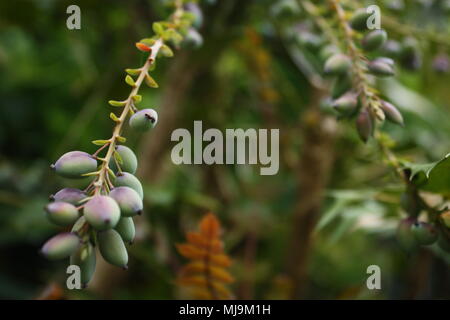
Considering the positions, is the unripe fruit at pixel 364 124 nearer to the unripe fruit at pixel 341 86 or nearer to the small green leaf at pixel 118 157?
the unripe fruit at pixel 341 86

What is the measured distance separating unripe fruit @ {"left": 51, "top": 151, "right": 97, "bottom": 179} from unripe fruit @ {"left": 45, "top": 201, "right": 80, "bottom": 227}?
33 mm

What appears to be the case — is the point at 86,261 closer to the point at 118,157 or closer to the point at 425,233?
the point at 118,157

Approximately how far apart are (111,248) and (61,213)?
4cm

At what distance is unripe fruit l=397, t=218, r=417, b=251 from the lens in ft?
1.38

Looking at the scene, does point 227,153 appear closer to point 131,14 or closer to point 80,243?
point 131,14

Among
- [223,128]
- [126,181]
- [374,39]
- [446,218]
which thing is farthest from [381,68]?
[223,128]

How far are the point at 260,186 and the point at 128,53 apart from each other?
38cm

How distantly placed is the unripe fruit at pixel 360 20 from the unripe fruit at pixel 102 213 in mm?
276

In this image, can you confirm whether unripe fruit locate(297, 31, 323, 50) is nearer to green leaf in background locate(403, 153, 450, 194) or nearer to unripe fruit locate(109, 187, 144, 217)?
green leaf in background locate(403, 153, 450, 194)

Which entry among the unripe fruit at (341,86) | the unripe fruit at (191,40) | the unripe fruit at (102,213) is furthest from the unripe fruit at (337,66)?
the unripe fruit at (102,213)

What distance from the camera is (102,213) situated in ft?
0.99

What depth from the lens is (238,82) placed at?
111 cm

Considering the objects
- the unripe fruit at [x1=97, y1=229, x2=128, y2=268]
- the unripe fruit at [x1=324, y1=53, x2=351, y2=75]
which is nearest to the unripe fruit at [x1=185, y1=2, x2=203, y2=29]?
the unripe fruit at [x1=324, y1=53, x2=351, y2=75]

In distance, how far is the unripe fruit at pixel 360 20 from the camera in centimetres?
44
